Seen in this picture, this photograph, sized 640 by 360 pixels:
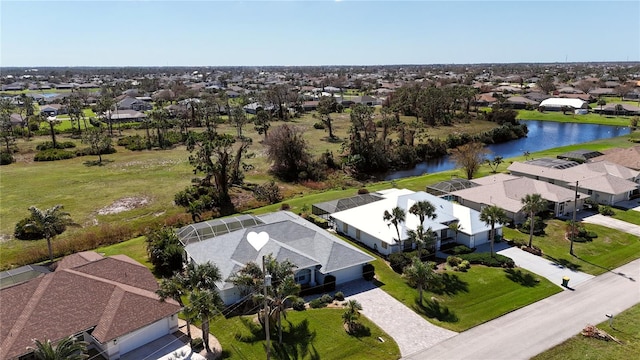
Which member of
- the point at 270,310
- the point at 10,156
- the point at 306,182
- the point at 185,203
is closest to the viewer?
the point at 270,310

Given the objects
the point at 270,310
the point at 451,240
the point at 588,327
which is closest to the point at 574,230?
the point at 451,240

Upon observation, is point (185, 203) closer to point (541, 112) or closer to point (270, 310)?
point (270, 310)

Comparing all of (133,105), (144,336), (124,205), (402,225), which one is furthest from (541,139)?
(133,105)

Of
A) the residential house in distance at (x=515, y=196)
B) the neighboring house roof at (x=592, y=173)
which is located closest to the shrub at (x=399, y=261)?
the residential house in distance at (x=515, y=196)

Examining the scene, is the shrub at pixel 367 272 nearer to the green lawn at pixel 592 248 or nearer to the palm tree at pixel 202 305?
the palm tree at pixel 202 305

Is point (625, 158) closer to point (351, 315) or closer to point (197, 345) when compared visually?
point (351, 315)

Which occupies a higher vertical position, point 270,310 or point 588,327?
point 270,310
